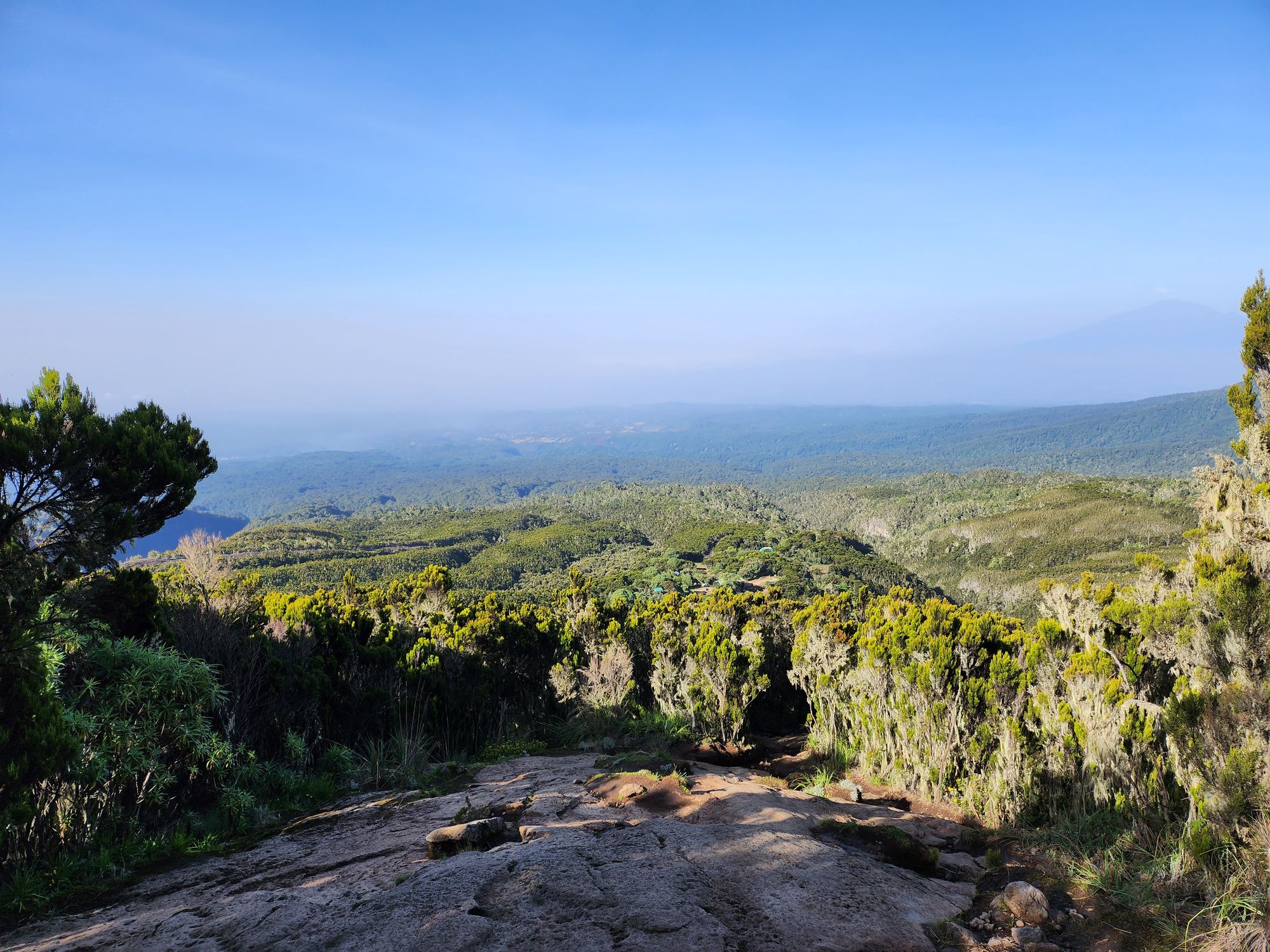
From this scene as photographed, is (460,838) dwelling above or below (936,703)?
above

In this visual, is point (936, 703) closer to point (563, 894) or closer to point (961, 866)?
point (961, 866)

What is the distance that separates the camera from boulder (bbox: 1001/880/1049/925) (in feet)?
12.2

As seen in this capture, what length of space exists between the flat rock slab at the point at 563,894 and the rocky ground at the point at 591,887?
0.01 metres

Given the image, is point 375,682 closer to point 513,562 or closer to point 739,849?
point 739,849

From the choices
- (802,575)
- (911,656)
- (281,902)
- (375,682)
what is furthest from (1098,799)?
(802,575)

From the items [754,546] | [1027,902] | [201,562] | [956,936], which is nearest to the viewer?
[956,936]

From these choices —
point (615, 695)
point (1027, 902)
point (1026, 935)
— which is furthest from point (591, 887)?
point (615, 695)

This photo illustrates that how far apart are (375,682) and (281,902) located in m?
6.86

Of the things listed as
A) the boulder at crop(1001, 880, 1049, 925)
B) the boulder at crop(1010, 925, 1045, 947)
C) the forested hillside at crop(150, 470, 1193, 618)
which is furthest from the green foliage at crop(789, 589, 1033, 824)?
the forested hillside at crop(150, 470, 1193, 618)

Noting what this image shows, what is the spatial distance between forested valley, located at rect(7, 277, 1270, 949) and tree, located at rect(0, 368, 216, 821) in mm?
25

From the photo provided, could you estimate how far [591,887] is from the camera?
3.87 meters

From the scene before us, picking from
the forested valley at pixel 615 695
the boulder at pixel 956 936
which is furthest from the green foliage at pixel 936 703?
the boulder at pixel 956 936

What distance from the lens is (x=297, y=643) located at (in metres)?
9.80

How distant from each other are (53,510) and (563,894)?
6.63 meters
